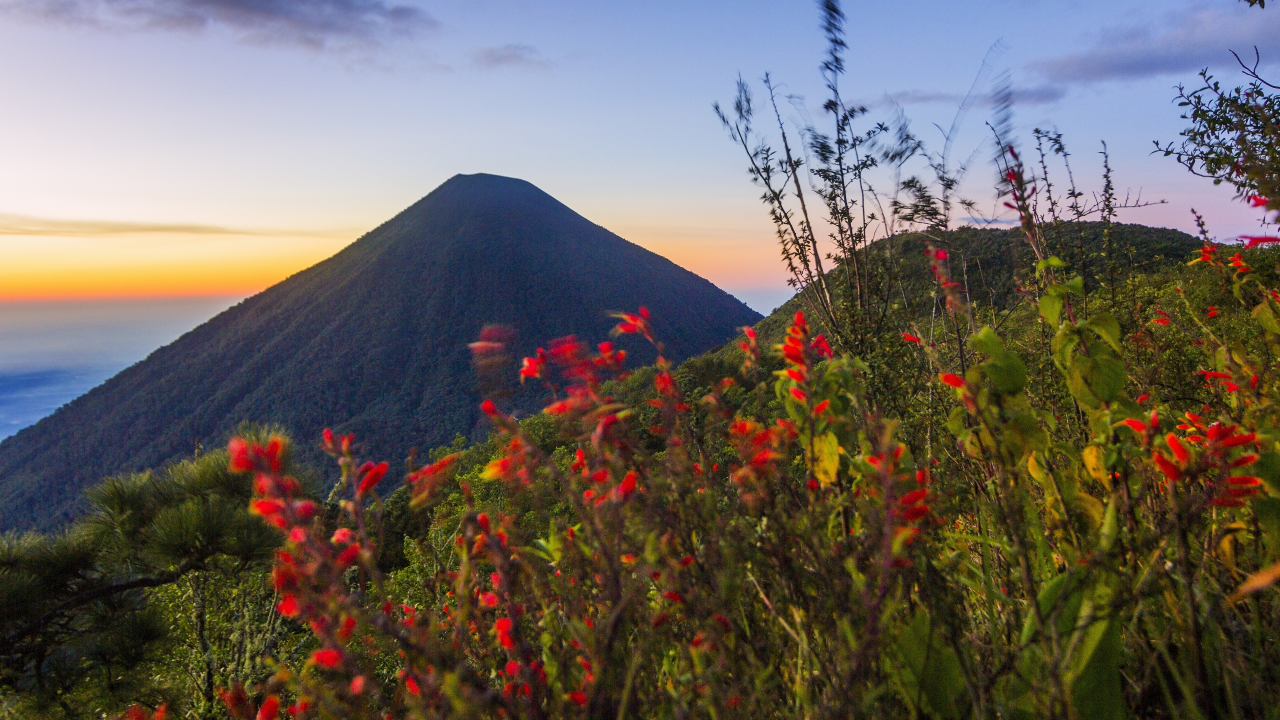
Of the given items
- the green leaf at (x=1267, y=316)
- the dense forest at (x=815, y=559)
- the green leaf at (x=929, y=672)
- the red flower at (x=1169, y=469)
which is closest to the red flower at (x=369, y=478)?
the dense forest at (x=815, y=559)

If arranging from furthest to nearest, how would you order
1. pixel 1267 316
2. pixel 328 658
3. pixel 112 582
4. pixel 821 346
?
pixel 112 582
pixel 1267 316
pixel 821 346
pixel 328 658

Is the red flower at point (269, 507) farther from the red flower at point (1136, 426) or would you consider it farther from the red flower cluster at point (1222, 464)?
the red flower at point (1136, 426)

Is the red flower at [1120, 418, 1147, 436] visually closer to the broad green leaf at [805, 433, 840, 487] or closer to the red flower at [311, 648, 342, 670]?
the broad green leaf at [805, 433, 840, 487]

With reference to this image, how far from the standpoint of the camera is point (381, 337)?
6988cm

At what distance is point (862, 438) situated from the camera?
3.67ft

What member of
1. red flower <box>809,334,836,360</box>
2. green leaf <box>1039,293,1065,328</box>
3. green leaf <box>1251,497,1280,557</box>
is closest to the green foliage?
red flower <box>809,334,836,360</box>

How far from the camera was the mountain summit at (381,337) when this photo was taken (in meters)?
58.1

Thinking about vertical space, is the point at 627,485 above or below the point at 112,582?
above

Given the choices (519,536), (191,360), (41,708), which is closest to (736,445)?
(519,536)

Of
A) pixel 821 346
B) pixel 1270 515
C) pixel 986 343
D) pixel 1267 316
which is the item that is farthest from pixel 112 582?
pixel 1267 316

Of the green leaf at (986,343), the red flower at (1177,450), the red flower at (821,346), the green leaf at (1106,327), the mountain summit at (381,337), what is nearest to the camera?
the red flower at (1177,450)

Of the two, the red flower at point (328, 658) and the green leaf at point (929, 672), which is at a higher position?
the red flower at point (328, 658)

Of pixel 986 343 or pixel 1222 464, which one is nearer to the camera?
pixel 1222 464

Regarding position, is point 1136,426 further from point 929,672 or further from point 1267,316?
point 1267,316
